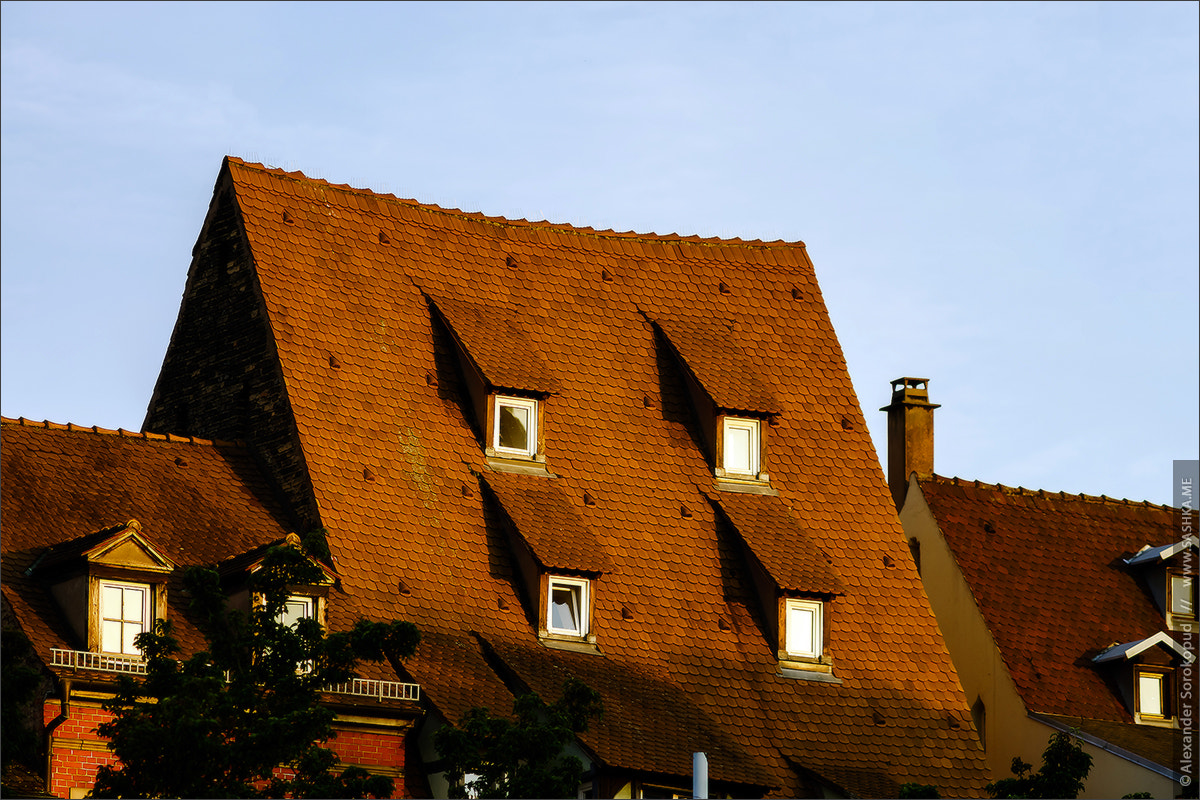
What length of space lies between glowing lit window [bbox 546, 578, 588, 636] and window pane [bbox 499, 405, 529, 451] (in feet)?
11.2

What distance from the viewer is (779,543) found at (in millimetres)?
45469

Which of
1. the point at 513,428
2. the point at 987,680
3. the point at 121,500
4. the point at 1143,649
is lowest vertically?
the point at 987,680

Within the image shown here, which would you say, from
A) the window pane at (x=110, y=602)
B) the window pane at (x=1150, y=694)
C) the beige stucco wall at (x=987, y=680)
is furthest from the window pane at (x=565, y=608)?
the window pane at (x=1150, y=694)

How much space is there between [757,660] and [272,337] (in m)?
10.2

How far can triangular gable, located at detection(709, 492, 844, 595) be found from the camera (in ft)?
146

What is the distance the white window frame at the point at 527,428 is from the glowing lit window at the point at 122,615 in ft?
28.8

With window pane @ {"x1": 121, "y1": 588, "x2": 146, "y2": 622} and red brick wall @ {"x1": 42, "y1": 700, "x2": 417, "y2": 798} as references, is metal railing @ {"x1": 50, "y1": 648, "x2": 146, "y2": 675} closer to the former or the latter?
red brick wall @ {"x1": 42, "y1": 700, "x2": 417, "y2": 798}

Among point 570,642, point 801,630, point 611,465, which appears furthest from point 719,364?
point 570,642

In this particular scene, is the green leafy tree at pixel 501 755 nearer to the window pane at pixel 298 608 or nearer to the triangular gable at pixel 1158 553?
the window pane at pixel 298 608

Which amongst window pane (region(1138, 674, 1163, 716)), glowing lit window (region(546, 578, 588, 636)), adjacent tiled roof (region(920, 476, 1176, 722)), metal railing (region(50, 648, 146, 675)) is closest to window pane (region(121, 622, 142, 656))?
metal railing (region(50, 648, 146, 675))

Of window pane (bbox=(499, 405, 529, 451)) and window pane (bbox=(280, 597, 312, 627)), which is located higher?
window pane (bbox=(499, 405, 529, 451))

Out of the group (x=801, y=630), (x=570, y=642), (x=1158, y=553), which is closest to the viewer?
(x=570, y=642)

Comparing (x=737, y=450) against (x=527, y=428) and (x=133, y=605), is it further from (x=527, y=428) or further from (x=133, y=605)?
(x=133, y=605)

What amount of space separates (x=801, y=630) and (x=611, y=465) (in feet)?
15.1
